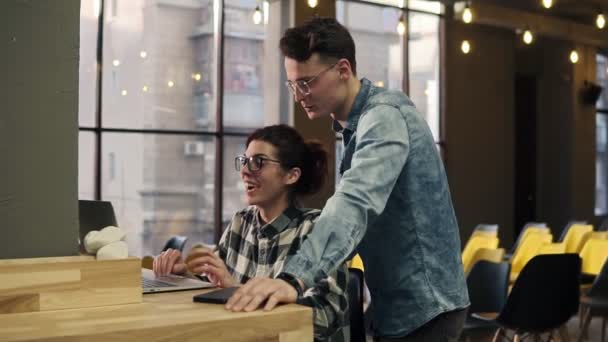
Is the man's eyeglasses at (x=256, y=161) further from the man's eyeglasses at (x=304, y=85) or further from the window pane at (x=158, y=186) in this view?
the window pane at (x=158, y=186)

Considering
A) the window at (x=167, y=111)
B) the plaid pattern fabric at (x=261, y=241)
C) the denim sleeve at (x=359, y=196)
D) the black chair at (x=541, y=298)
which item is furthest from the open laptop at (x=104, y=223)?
the window at (x=167, y=111)

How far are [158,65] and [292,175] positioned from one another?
6921 mm

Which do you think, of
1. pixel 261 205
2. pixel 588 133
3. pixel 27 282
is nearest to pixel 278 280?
pixel 27 282

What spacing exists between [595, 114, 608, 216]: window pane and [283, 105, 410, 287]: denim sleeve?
13708mm

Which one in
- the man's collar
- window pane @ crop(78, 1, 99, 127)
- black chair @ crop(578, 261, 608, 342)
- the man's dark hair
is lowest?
black chair @ crop(578, 261, 608, 342)

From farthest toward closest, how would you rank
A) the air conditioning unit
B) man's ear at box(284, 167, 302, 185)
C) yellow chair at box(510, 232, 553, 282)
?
the air conditioning unit < yellow chair at box(510, 232, 553, 282) < man's ear at box(284, 167, 302, 185)

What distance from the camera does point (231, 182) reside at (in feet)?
32.4

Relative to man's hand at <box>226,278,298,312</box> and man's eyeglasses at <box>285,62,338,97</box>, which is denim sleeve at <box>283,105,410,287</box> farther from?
man's eyeglasses at <box>285,62,338,97</box>

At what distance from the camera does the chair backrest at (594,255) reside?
6914 millimetres

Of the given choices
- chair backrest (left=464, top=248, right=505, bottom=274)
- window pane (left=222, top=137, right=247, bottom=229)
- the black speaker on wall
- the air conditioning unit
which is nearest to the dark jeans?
chair backrest (left=464, top=248, right=505, bottom=274)

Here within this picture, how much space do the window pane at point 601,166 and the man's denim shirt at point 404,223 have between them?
13.6 metres

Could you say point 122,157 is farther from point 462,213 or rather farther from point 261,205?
point 261,205

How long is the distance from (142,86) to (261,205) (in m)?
6.83

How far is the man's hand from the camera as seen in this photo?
1.56 metres
